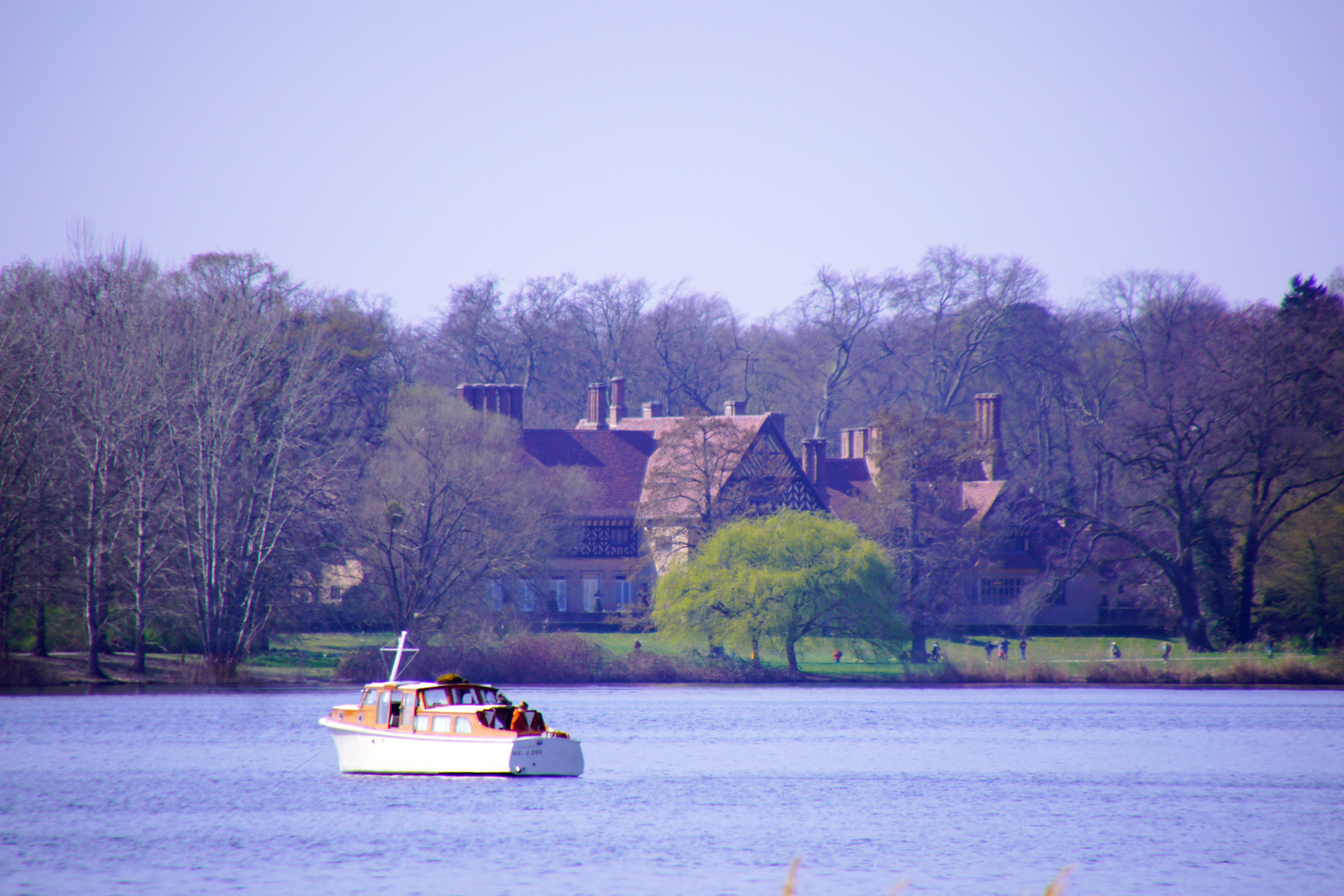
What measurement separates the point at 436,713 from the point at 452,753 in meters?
1.01

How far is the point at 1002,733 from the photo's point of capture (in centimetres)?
4503

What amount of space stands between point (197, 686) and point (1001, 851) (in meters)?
30.4

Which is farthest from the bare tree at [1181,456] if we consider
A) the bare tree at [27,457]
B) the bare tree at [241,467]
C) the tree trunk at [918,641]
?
the bare tree at [27,457]

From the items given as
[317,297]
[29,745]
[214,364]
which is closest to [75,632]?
[214,364]

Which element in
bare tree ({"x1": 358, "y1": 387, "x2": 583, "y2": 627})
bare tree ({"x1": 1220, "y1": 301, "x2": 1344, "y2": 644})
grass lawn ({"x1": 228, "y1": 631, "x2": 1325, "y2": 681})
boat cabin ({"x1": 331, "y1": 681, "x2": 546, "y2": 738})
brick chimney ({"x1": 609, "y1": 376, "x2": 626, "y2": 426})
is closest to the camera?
boat cabin ({"x1": 331, "y1": 681, "x2": 546, "y2": 738})

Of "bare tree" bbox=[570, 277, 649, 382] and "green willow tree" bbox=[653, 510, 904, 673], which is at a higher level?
"bare tree" bbox=[570, 277, 649, 382]

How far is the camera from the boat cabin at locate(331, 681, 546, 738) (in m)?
32.8

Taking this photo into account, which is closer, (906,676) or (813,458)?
(906,676)

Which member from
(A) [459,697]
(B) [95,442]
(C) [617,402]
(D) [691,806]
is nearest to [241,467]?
(B) [95,442]

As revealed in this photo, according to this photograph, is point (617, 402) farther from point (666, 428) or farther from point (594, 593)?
point (594, 593)

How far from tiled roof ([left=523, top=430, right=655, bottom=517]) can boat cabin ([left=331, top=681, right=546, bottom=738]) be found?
39.0 m

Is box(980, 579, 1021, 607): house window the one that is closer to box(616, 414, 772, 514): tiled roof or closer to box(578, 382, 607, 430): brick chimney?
box(616, 414, 772, 514): tiled roof

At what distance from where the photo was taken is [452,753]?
107ft

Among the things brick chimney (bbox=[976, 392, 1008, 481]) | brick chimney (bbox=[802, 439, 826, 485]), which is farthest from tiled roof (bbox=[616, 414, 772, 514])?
brick chimney (bbox=[976, 392, 1008, 481])
